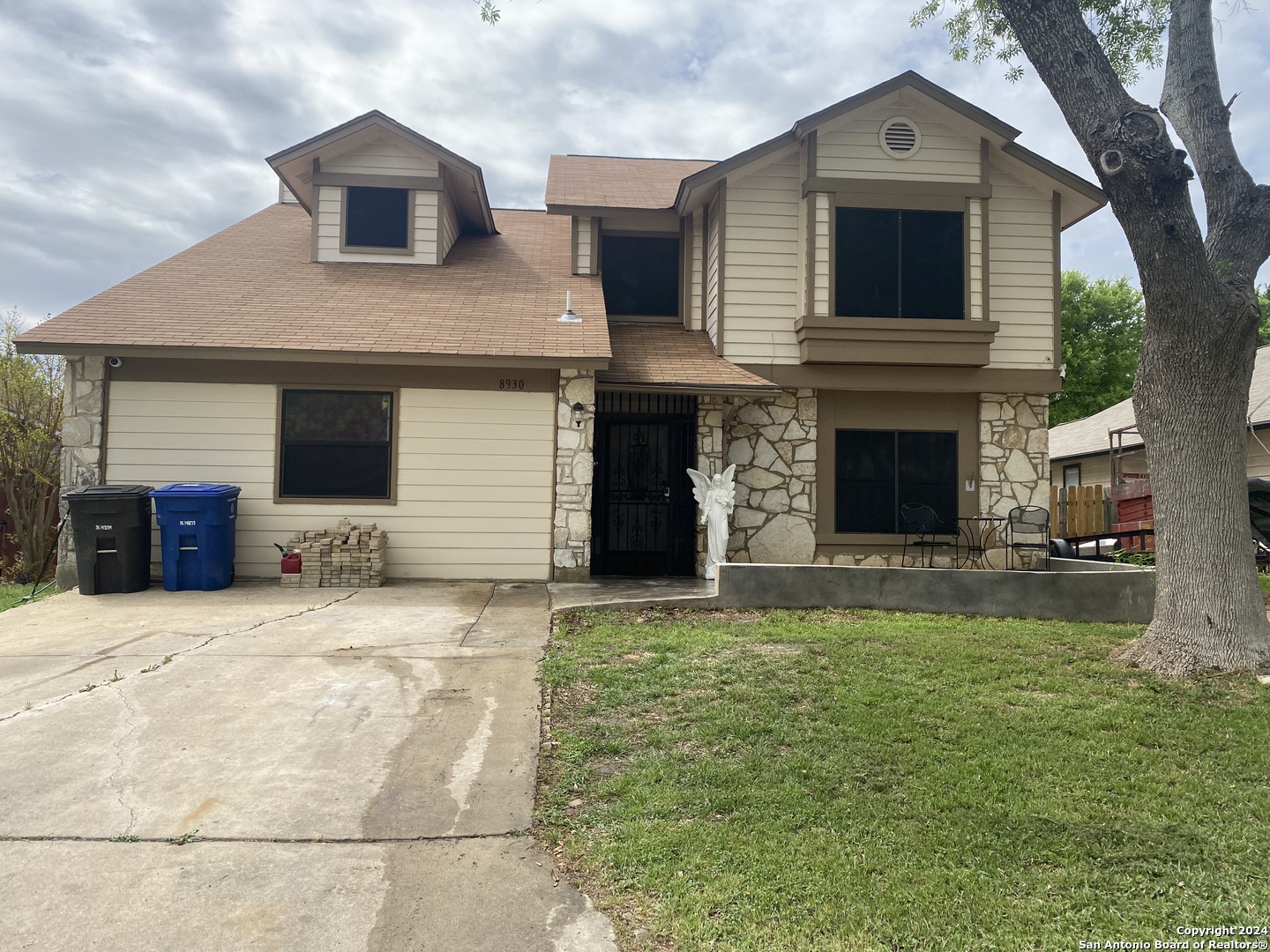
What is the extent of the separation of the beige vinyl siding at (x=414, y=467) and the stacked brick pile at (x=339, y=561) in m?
0.39

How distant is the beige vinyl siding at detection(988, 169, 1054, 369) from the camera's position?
1116 centimetres

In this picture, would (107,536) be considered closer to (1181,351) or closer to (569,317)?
(569,317)

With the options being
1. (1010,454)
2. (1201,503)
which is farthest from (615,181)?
Result: (1201,503)

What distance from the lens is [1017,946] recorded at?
8.34ft

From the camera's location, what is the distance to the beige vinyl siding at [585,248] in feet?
39.8

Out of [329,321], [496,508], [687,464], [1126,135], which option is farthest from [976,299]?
[329,321]

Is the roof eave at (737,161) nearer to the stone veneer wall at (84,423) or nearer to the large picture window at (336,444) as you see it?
the large picture window at (336,444)

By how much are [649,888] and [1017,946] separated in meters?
1.24

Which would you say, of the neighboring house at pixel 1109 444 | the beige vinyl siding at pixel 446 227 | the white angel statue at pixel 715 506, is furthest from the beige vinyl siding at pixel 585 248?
the neighboring house at pixel 1109 444

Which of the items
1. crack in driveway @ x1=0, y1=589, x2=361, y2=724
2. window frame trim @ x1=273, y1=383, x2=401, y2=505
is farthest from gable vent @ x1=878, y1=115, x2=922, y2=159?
crack in driveway @ x1=0, y1=589, x2=361, y2=724

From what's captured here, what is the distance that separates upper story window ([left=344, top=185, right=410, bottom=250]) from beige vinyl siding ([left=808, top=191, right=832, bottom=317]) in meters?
5.94

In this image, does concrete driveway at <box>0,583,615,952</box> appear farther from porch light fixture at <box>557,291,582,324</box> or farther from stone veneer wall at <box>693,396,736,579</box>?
porch light fixture at <box>557,291,582,324</box>

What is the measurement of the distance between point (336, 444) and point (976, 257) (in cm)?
880

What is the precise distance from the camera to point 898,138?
1096 cm
